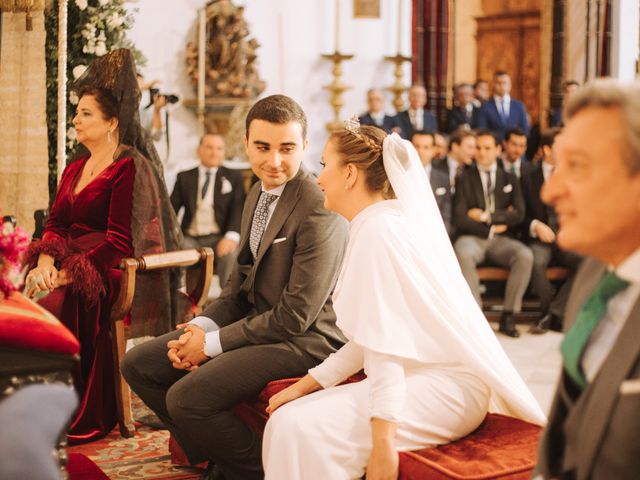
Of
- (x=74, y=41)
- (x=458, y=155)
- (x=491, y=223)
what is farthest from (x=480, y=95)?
(x=74, y=41)

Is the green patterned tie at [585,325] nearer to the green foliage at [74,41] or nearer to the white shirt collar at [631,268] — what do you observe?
the white shirt collar at [631,268]

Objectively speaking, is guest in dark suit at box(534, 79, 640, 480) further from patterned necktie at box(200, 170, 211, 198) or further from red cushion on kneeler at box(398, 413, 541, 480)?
patterned necktie at box(200, 170, 211, 198)

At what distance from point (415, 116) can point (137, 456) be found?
283 inches

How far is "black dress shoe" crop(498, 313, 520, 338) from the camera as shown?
702 cm

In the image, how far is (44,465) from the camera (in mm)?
1826

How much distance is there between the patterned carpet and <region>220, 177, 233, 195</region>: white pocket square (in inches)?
137

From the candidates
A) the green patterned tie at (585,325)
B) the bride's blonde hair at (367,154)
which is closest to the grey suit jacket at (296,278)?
the bride's blonde hair at (367,154)

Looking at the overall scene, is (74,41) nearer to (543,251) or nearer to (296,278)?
(296,278)

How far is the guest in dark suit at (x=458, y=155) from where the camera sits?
27.6 ft

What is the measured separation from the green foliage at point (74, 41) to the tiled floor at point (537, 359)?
10.5 ft

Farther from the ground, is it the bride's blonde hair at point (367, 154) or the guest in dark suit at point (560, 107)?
the guest in dark suit at point (560, 107)

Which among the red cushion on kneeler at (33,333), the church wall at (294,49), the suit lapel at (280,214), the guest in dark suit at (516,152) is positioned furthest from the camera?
the church wall at (294,49)

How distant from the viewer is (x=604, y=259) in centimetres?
171

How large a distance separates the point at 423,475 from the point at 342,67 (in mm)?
9038
